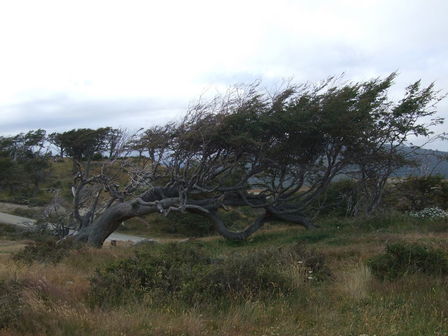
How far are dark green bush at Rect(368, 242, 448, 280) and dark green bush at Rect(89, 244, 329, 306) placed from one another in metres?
1.42

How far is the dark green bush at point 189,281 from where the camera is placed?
6.09 m

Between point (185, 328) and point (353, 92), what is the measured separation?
15242 millimetres

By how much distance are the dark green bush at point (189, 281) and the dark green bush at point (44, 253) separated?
4.92 metres

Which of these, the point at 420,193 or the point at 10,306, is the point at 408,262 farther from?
the point at 420,193

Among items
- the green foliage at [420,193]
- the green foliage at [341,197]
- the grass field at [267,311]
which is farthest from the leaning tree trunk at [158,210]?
the grass field at [267,311]

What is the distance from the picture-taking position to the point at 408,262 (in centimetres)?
704

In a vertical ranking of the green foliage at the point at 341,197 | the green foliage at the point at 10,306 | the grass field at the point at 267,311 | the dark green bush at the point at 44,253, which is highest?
the green foliage at the point at 10,306

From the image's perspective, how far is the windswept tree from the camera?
17.8 meters

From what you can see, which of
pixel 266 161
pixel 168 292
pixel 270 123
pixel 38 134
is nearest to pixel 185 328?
pixel 168 292

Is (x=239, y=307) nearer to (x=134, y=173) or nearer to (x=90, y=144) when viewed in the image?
(x=134, y=173)

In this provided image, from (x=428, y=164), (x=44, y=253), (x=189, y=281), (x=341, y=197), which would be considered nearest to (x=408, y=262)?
(x=189, y=281)

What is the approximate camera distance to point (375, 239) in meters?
12.8

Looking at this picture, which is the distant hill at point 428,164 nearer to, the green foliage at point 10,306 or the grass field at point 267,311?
the grass field at point 267,311

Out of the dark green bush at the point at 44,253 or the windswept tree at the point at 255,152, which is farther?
the windswept tree at the point at 255,152
